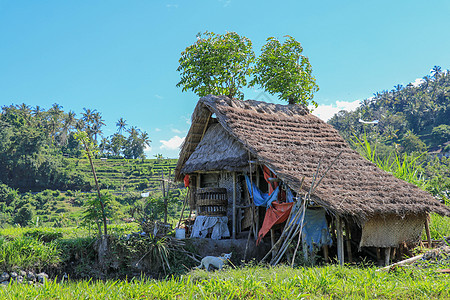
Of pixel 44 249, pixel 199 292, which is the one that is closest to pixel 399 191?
pixel 199 292

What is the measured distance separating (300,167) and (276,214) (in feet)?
3.76

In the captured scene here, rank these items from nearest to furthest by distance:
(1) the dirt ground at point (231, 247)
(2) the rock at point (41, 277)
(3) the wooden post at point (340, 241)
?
(3) the wooden post at point (340, 241), (2) the rock at point (41, 277), (1) the dirt ground at point (231, 247)

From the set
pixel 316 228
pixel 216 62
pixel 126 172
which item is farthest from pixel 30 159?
pixel 316 228

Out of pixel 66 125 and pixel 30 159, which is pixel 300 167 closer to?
pixel 30 159

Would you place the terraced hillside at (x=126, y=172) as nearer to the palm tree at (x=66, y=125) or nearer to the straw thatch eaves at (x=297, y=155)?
the palm tree at (x=66, y=125)

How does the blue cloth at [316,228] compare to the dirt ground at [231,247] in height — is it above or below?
above

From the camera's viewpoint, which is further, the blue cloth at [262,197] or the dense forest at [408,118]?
the dense forest at [408,118]

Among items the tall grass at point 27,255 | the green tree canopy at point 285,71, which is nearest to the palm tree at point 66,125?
the green tree canopy at point 285,71

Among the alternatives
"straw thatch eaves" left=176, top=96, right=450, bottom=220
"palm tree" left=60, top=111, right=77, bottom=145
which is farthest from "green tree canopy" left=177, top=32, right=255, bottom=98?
"palm tree" left=60, top=111, right=77, bottom=145

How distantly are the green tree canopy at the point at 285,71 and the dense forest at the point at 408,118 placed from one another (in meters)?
23.2

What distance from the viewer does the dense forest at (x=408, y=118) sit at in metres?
44.3

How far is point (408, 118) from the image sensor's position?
52.8 meters

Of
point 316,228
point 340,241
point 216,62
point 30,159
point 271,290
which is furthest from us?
point 30,159

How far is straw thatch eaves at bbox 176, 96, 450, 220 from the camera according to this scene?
7.60m
